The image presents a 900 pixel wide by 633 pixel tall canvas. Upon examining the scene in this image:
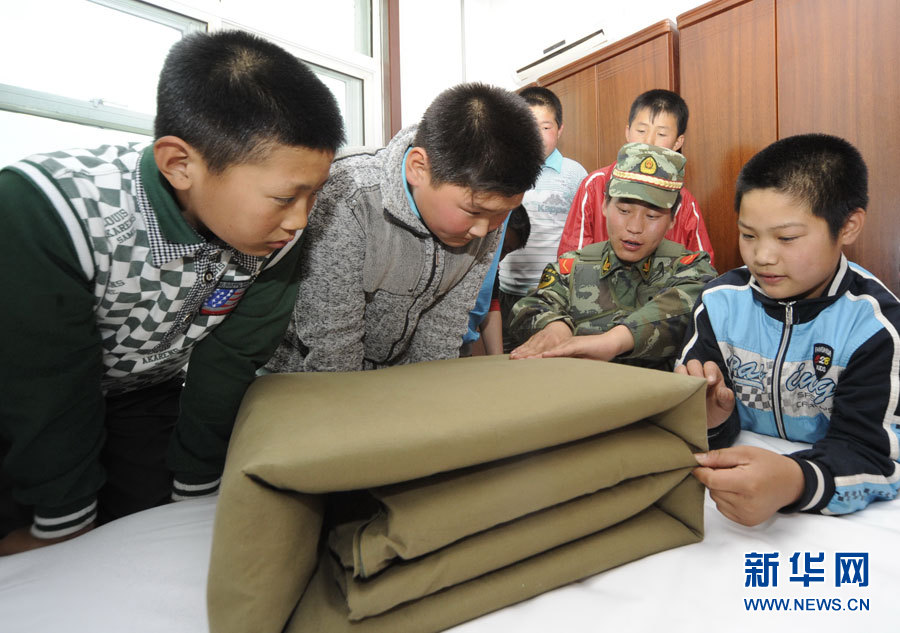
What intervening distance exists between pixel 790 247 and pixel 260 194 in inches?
32.9

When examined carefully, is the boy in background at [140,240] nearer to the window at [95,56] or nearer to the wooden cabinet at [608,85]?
the window at [95,56]

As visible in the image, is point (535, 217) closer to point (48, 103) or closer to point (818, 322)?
point (818, 322)

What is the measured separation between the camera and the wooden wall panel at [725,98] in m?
2.03

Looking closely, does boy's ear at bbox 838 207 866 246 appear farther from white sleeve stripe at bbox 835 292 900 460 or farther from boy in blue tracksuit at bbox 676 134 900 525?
white sleeve stripe at bbox 835 292 900 460

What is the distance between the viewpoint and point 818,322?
772 mm

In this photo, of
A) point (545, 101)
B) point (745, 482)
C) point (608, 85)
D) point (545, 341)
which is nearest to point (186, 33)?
point (545, 101)

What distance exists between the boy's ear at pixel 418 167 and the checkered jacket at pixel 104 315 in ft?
0.78

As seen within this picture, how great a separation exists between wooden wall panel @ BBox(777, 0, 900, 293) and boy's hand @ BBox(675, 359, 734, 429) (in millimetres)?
1600

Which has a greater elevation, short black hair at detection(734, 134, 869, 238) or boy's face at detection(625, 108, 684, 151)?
boy's face at detection(625, 108, 684, 151)

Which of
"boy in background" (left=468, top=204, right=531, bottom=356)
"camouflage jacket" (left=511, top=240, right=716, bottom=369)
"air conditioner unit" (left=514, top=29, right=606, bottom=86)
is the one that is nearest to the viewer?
"camouflage jacket" (left=511, top=240, right=716, bottom=369)

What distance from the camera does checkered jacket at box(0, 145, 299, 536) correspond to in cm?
55

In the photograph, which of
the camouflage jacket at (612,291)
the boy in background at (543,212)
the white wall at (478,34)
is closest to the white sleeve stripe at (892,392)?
the camouflage jacket at (612,291)

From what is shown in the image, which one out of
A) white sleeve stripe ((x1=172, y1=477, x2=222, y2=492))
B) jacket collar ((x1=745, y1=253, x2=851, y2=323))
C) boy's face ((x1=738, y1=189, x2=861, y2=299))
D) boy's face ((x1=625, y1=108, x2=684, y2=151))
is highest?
boy's face ((x1=625, y1=108, x2=684, y2=151))

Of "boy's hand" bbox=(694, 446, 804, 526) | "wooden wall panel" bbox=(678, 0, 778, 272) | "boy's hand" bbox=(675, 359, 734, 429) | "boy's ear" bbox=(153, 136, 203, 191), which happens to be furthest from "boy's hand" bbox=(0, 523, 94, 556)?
"wooden wall panel" bbox=(678, 0, 778, 272)
